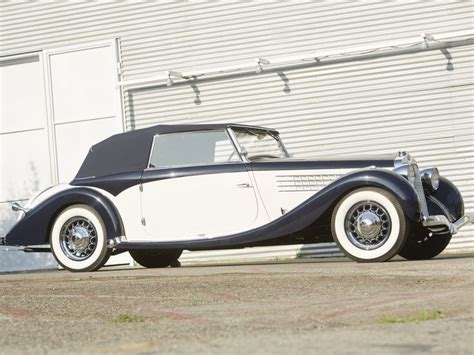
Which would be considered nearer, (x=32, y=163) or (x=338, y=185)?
(x=338, y=185)

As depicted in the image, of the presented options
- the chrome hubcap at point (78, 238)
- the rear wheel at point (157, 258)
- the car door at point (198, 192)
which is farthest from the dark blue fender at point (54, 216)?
the rear wheel at point (157, 258)

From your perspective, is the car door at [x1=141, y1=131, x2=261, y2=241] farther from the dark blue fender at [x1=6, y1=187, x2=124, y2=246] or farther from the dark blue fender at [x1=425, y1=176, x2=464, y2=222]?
the dark blue fender at [x1=425, y1=176, x2=464, y2=222]

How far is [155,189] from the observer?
10.3 m

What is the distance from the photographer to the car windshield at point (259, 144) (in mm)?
10492

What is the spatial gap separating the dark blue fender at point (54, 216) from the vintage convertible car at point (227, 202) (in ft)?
0.03

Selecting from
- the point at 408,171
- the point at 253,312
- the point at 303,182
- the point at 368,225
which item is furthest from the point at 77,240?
the point at 253,312

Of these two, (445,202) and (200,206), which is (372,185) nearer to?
(445,202)

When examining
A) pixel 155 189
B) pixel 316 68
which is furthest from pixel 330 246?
pixel 155 189

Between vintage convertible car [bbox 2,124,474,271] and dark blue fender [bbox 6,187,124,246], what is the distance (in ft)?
0.03

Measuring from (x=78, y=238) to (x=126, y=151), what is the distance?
1.05 metres

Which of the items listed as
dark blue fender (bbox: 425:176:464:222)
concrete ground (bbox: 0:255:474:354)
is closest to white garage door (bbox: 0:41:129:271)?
dark blue fender (bbox: 425:176:464:222)

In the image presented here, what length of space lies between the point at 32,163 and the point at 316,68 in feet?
16.5

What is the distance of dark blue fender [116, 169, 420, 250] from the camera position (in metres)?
9.20

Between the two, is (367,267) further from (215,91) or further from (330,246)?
(215,91)
